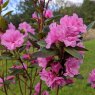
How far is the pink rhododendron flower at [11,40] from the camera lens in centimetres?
172

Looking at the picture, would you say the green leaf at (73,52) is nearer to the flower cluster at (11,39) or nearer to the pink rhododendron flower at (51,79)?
the pink rhododendron flower at (51,79)

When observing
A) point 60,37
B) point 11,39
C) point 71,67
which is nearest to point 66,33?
point 60,37

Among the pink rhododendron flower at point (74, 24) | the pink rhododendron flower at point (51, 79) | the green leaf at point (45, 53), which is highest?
the pink rhododendron flower at point (74, 24)

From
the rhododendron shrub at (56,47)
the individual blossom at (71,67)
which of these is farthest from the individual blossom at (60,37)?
the individual blossom at (71,67)

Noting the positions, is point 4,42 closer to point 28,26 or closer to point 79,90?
point 28,26

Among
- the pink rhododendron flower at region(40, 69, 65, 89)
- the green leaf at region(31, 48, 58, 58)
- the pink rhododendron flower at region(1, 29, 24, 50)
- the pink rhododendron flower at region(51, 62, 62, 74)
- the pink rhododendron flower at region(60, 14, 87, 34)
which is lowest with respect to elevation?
the pink rhododendron flower at region(40, 69, 65, 89)

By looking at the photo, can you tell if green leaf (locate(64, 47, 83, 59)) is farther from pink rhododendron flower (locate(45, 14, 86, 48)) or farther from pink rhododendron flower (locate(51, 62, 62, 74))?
pink rhododendron flower (locate(51, 62, 62, 74))

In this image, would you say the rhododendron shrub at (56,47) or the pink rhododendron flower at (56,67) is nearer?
the rhododendron shrub at (56,47)

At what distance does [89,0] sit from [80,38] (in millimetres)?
28449

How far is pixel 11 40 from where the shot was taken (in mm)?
1743

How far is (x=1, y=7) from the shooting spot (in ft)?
6.86

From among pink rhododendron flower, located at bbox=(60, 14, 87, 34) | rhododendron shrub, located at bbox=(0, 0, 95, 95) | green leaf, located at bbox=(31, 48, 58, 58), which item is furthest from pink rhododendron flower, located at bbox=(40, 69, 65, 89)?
pink rhododendron flower, located at bbox=(60, 14, 87, 34)

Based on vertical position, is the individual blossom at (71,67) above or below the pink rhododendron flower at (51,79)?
above

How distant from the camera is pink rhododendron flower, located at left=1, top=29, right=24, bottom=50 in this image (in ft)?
5.66
